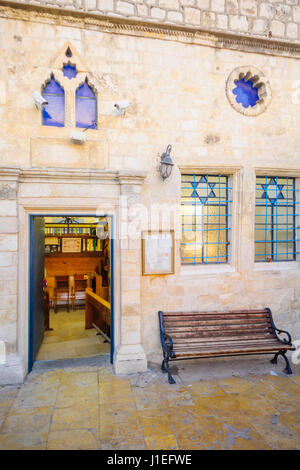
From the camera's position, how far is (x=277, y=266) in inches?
209

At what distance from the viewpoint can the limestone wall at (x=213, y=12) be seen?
169 inches

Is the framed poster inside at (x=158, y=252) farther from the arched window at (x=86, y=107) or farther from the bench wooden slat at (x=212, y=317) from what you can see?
the arched window at (x=86, y=107)

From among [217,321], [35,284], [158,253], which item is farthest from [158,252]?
[35,284]

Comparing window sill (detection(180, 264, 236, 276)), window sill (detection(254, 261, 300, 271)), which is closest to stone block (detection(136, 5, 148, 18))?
window sill (detection(180, 264, 236, 276))

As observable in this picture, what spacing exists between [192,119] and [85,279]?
257 inches

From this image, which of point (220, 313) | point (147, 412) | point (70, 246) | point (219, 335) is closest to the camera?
point (147, 412)

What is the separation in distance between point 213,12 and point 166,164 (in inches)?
109

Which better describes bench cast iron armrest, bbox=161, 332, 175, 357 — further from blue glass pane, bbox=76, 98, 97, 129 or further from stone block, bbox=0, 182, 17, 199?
blue glass pane, bbox=76, 98, 97, 129

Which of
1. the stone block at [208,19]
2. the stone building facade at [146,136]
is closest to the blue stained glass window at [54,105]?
the stone building facade at [146,136]

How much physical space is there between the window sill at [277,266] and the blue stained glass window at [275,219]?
12cm

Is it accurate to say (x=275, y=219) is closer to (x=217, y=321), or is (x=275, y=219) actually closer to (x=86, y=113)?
(x=217, y=321)

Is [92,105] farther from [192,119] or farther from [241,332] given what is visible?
[241,332]

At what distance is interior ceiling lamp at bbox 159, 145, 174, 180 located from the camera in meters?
4.36

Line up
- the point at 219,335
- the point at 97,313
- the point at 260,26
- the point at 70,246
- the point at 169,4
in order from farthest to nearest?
the point at 70,246
the point at 97,313
the point at 260,26
the point at 219,335
the point at 169,4
